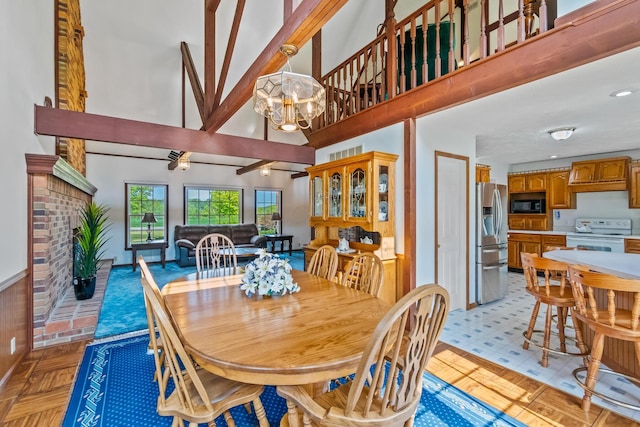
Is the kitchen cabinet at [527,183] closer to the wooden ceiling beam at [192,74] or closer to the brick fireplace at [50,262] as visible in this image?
the wooden ceiling beam at [192,74]

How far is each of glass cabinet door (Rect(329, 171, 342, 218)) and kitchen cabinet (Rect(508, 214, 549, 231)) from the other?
4.70m

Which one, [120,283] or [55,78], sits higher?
[55,78]

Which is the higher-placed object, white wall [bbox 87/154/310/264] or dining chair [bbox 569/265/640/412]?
white wall [bbox 87/154/310/264]

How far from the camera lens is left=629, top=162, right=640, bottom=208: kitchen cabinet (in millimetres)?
4887

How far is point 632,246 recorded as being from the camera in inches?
185

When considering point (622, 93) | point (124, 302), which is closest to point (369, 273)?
point (622, 93)

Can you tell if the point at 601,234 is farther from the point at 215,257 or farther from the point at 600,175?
the point at 215,257

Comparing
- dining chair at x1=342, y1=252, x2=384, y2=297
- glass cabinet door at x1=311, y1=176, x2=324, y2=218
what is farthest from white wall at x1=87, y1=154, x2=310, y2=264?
dining chair at x1=342, y1=252, x2=384, y2=297

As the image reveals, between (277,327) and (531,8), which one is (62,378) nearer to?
(277,327)

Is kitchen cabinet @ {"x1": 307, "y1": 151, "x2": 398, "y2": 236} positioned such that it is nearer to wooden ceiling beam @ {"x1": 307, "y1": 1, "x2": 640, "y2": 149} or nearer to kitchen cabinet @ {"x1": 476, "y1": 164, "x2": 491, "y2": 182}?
wooden ceiling beam @ {"x1": 307, "y1": 1, "x2": 640, "y2": 149}

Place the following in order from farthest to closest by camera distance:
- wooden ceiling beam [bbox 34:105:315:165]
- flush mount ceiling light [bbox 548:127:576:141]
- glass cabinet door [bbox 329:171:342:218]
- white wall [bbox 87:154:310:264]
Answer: white wall [bbox 87:154:310:264]
glass cabinet door [bbox 329:171:342:218]
flush mount ceiling light [bbox 548:127:576:141]
wooden ceiling beam [bbox 34:105:315:165]

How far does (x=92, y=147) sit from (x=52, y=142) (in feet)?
10.9

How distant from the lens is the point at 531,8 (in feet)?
7.76

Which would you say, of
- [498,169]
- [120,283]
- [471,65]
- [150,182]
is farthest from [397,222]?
[150,182]
